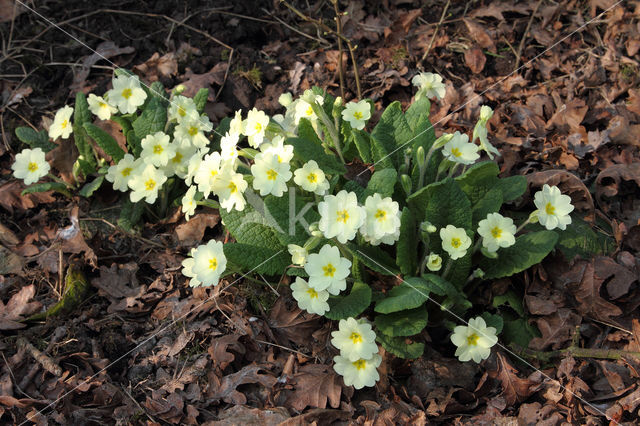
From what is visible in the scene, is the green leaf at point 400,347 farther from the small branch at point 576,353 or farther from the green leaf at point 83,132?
the green leaf at point 83,132

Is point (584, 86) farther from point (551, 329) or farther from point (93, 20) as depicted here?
point (93, 20)

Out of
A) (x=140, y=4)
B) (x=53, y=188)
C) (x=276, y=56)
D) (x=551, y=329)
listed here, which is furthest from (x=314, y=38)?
(x=551, y=329)

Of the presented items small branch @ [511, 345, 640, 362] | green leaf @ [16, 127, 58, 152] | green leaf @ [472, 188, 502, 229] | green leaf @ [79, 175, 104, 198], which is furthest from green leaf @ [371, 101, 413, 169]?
green leaf @ [16, 127, 58, 152]

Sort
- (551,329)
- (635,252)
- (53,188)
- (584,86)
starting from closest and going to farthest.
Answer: (551,329) < (635,252) < (53,188) < (584,86)

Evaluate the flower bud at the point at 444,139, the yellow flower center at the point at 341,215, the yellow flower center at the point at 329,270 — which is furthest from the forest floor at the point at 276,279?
the flower bud at the point at 444,139

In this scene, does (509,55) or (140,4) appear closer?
(509,55)

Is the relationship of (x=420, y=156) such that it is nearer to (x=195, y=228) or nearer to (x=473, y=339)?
(x=473, y=339)

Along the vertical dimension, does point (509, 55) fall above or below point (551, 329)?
above
